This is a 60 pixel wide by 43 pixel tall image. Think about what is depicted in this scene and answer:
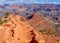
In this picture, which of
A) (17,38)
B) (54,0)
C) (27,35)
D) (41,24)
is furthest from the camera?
(54,0)

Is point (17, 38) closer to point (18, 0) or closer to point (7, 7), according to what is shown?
point (18, 0)

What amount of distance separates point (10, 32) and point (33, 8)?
38217 millimetres

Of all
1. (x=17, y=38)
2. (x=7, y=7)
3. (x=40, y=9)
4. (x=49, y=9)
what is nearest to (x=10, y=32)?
(x=17, y=38)

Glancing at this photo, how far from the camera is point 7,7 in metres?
45.1

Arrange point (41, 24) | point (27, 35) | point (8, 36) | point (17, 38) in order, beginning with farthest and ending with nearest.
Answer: point (41, 24) < point (8, 36) < point (17, 38) < point (27, 35)

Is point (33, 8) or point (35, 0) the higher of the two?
point (35, 0)

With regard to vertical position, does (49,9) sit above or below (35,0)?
below

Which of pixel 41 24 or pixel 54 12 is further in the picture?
pixel 54 12

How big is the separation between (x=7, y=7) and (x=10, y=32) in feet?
110

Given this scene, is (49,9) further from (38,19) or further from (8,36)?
(8,36)

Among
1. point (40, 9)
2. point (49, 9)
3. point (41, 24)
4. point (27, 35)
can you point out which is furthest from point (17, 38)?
point (49, 9)

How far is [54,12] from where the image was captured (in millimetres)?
51531

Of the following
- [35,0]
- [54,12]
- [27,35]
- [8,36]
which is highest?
[27,35]

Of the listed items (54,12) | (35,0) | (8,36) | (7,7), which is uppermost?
(8,36)
